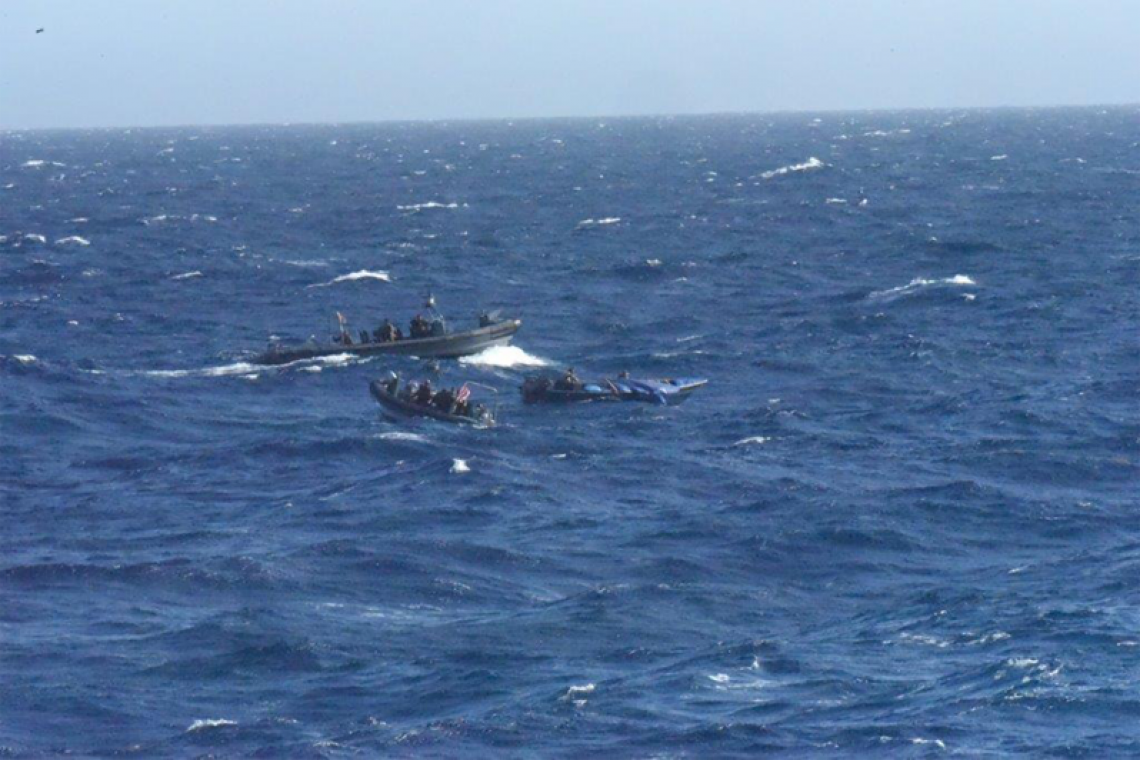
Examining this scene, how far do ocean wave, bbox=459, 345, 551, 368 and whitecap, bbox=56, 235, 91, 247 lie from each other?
Answer: 48.1m

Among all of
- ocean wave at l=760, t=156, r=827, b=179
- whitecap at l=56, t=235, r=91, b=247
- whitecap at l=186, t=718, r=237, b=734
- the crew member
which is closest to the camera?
whitecap at l=186, t=718, r=237, b=734

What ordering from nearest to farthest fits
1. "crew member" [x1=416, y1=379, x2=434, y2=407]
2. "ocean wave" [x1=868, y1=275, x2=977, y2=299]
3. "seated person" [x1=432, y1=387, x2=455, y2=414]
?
"seated person" [x1=432, y1=387, x2=455, y2=414] → "crew member" [x1=416, y1=379, x2=434, y2=407] → "ocean wave" [x1=868, y1=275, x2=977, y2=299]

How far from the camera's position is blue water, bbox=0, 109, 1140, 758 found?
30.7m

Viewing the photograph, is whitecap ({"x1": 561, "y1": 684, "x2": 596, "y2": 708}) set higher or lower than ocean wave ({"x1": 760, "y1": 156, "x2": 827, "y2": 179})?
lower

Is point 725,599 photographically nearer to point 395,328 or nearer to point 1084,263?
point 395,328

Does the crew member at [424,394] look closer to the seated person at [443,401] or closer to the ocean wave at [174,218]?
the seated person at [443,401]

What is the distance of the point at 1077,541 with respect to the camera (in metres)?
42.2

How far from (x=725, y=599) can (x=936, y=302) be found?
149 feet

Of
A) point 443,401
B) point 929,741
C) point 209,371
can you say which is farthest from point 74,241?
point 929,741

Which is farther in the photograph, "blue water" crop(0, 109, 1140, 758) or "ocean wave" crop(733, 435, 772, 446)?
"ocean wave" crop(733, 435, 772, 446)

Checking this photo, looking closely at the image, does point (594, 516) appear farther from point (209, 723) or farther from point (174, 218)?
point (174, 218)

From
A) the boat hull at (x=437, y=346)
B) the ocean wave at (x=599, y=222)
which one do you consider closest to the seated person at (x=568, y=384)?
the boat hull at (x=437, y=346)

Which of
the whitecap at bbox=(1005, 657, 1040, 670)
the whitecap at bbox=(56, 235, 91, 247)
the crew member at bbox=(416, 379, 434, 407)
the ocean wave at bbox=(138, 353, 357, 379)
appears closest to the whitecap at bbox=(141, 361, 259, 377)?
the ocean wave at bbox=(138, 353, 357, 379)

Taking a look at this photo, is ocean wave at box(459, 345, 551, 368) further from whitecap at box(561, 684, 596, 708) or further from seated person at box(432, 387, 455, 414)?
whitecap at box(561, 684, 596, 708)
